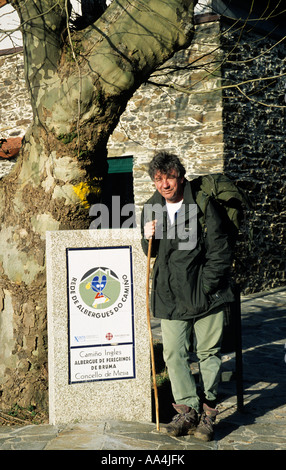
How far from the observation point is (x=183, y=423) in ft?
15.1

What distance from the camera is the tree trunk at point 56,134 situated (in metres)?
5.21

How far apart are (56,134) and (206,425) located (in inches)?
103

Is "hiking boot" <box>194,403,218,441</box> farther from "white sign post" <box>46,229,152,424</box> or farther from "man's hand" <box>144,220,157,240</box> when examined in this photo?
"man's hand" <box>144,220,157,240</box>

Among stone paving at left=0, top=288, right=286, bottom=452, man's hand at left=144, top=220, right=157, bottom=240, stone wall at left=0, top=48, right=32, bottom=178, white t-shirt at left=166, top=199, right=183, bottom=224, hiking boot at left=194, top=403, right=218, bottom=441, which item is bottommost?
stone paving at left=0, top=288, right=286, bottom=452

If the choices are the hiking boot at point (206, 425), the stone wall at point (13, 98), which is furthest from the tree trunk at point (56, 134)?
the stone wall at point (13, 98)

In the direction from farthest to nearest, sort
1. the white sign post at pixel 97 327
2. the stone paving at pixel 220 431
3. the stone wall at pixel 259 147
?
the stone wall at pixel 259 147 → the white sign post at pixel 97 327 → the stone paving at pixel 220 431

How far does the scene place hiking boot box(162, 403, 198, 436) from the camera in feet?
15.1

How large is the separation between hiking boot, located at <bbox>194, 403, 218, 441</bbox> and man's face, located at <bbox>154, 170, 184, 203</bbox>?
5.10 feet

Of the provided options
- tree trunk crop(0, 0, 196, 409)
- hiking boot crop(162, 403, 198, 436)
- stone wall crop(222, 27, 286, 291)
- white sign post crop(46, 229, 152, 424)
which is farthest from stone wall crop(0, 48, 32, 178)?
hiking boot crop(162, 403, 198, 436)

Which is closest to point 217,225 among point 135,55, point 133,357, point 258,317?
point 133,357

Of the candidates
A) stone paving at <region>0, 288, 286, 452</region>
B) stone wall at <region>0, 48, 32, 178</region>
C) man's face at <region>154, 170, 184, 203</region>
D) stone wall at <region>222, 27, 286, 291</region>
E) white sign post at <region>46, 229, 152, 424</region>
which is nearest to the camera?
stone paving at <region>0, 288, 286, 452</region>

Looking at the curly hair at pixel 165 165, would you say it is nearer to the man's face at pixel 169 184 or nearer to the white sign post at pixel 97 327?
the man's face at pixel 169 184

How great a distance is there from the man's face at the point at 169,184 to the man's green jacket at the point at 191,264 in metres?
0.07
